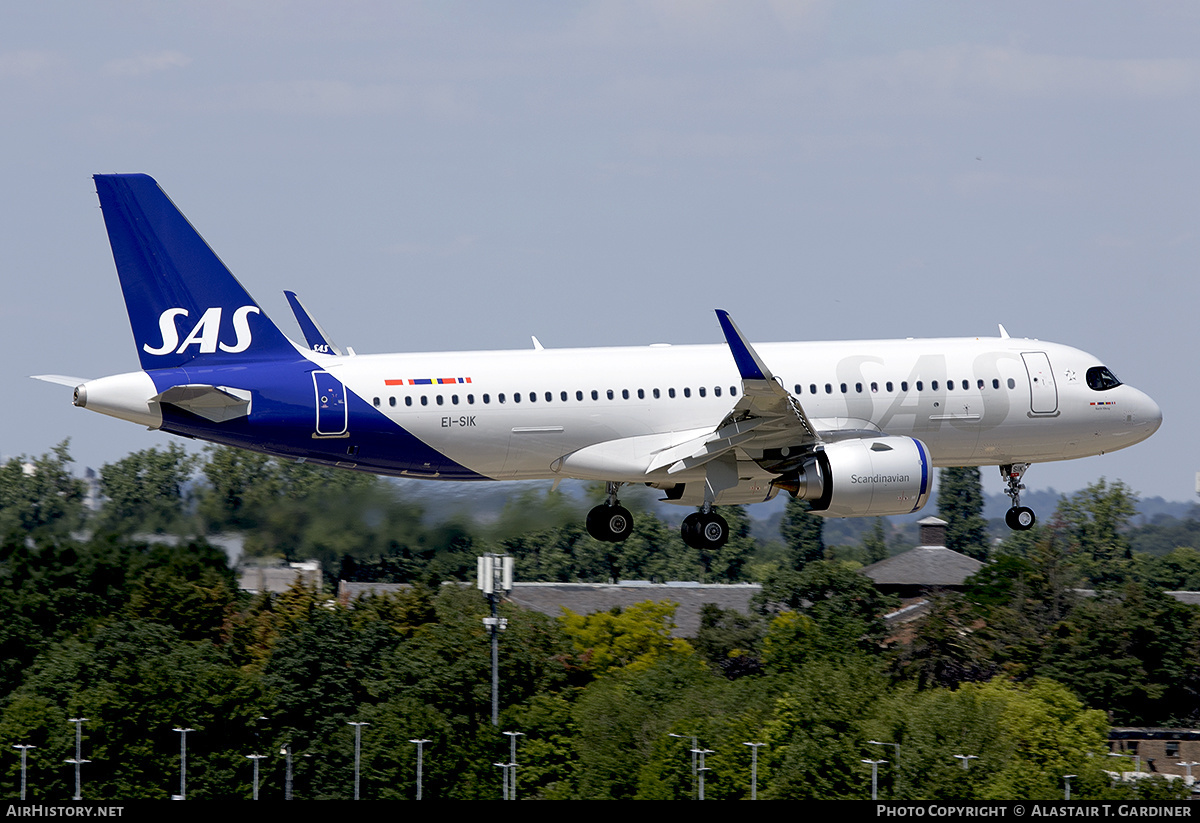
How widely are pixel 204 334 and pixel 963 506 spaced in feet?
522

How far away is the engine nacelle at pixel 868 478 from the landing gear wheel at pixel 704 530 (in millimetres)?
2853

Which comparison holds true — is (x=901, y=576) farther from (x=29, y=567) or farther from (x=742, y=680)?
(x=29, y=567)

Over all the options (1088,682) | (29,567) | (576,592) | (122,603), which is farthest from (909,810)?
(576,592)

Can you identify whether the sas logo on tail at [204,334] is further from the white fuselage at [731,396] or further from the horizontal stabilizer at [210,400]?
the white fuselage at [731,396]

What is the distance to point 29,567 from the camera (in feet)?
268

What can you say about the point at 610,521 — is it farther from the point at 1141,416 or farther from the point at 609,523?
the point at 1141,416

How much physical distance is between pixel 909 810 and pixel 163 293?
27.5 meters

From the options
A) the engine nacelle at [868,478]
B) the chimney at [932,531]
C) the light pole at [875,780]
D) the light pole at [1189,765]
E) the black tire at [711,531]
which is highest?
the chimney at [932,531]

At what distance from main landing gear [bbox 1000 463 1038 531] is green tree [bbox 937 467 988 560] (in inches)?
5459

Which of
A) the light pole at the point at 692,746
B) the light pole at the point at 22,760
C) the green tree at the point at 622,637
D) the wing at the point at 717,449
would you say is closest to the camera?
the wing at the point at 717,449

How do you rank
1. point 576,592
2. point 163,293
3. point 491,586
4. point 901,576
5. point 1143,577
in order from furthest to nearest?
1. point 1143,577
2. point 901,576
3. point 576,592
4. point 491,586
5. point 163,293

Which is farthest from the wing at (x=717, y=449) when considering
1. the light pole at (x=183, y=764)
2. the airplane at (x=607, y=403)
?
the light pole at (x=183, y=764)

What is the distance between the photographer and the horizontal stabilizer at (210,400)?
40781 mm

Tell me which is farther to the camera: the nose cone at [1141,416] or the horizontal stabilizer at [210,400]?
the nose cone at [1141,416]
